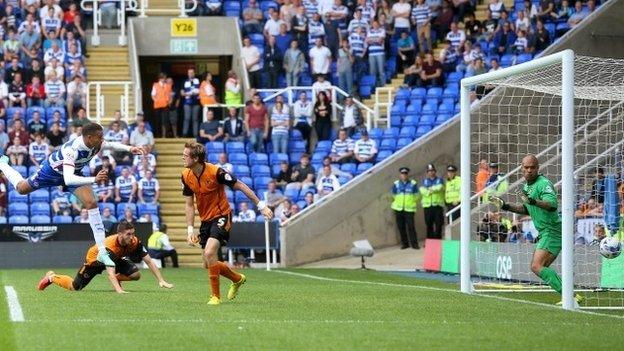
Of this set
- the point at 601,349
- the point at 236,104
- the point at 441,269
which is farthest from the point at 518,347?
the point at 236,104

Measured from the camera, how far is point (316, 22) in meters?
40.0

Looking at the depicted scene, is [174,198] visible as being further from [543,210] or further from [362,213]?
Answer: [543,210]

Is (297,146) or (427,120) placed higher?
(427,120)

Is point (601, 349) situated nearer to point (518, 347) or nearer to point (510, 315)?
point (518, 347)

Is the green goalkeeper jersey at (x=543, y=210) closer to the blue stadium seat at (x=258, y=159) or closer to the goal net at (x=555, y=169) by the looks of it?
the goal net at (x=555, y=169)

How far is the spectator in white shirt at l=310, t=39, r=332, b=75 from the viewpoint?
1522 inches

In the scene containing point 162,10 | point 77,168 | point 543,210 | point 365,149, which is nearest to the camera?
point 543,210

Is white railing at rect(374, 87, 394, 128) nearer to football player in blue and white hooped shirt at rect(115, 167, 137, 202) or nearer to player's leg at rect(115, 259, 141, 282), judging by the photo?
football player in blue and white hooped shirt at rect(115, 167, 137, 202)

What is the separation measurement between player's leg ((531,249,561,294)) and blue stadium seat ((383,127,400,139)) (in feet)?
58.6

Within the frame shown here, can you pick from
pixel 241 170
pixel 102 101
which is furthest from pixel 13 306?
pixel 102 101

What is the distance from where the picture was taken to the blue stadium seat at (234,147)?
36844 millimetres

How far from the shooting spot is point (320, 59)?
38.8m

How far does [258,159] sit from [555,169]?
10.1 m

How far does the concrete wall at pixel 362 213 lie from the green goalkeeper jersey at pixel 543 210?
50.5 ft
